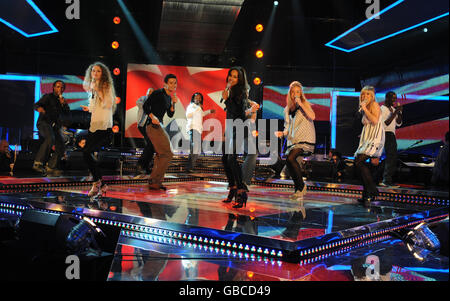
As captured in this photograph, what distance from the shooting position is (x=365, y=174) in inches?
197

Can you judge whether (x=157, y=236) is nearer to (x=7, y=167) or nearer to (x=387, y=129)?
(x=387, y=129)

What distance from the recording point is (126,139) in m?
11.7

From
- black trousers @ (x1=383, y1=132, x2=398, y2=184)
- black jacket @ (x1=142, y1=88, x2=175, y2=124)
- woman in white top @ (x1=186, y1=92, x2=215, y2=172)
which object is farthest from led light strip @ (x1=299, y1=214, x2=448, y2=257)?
woman in white top @ (x1=186, y1=92, x2=215, y2=172)

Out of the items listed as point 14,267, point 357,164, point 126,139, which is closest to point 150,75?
point 126,139

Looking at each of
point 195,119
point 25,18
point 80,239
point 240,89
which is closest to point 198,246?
point 80,239

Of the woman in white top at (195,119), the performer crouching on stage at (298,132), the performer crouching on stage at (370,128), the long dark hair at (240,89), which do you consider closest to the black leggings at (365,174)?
the performer crouching on stage at (370,128)

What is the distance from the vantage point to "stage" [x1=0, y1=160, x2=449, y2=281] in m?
2.40

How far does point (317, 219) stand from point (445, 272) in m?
1.46

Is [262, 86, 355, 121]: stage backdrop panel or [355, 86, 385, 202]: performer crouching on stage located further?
[262, 86, 355, 121]: stage backdrop panel

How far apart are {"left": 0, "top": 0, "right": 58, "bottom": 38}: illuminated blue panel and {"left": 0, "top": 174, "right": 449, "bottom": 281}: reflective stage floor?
18.4ft

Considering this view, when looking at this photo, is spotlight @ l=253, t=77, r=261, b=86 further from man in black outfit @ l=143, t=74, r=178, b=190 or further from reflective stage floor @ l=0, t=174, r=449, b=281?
reflective stage floor @ l=0, t=174, r=449, b=281

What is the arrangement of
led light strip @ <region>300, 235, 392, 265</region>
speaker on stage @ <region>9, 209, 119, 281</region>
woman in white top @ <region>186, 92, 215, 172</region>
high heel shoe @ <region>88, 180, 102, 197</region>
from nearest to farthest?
speaker on stage @ <region>9, 209, 119, 281</region> → led light strip @ <region>300, 235, 392, 265</region> → high heel shoe @ <region>88, 180, 102, 197</region> → woman in white top @ <region>186, 92, 215, 172</region>

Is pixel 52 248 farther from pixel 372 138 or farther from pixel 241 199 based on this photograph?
pixel 372 138
